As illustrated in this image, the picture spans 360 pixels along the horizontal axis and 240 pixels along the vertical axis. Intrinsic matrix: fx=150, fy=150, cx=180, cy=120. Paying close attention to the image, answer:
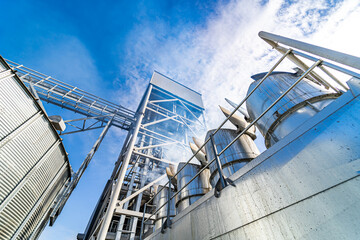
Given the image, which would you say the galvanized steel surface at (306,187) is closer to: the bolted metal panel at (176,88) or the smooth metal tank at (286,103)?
the smooth metal tank at (286,103)

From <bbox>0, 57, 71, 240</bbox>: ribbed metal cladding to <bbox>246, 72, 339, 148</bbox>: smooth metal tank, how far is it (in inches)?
294

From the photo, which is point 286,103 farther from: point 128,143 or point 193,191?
point 128,143

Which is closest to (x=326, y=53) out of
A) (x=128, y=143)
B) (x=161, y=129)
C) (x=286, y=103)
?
(x=286, y=103)

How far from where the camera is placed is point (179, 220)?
3.58 metres

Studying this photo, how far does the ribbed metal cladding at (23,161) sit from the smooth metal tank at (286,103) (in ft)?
24.5

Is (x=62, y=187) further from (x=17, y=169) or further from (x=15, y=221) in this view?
(x=17, y=169)

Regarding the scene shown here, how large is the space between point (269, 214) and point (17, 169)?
6.99m

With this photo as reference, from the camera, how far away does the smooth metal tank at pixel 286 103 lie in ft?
10.5

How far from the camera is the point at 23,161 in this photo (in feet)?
16.4

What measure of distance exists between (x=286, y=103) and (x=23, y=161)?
8.01 m

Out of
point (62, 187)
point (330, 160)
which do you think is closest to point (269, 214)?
point (330, 160)

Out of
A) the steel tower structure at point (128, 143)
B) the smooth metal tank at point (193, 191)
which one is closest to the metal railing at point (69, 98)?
the steel tower structure at point (128, 143)

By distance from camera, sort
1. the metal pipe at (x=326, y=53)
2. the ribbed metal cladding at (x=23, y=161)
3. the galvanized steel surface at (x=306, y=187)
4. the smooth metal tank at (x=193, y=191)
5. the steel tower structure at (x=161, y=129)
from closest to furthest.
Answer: the galvanized steel surface at (x=306, y=187) < the metal pipe at (x=326, y=53) < the ribbed metal cladding at (x=23, y=161) < the smooth metal tank at (x=193, y=191) < the steel tower structure at (x=161, y=129)

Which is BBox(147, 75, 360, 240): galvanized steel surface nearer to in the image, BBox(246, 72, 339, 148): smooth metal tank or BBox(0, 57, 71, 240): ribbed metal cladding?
BBox(246, 72, 339, 148): smooth metal tank
